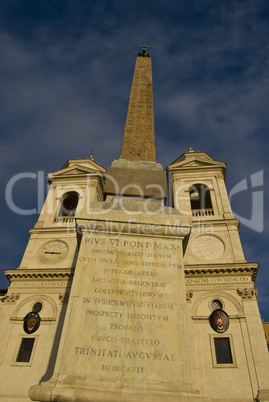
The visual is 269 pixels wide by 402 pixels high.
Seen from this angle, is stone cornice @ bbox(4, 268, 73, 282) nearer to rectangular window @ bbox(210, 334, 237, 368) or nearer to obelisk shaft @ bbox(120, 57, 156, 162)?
rectangular window @ bbox(210, 334, 237, 368)

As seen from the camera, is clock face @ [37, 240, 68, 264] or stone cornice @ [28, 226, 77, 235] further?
stone cornice @ [28, 226, 77, 235]

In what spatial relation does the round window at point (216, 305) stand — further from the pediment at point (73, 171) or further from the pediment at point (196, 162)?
the pediment at point (73, 171)

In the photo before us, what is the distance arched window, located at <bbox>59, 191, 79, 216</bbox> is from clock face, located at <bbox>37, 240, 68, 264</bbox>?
11.7 ft

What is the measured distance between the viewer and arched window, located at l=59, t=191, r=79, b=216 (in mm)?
25719

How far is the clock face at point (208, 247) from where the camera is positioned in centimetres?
2048

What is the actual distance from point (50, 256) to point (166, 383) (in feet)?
60.4

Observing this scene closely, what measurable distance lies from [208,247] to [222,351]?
6.50 metres

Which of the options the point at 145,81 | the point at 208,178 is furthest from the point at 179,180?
the point at 145,81

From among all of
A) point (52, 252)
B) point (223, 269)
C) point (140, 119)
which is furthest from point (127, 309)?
point (52, 252)

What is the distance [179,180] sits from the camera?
83.3 feet

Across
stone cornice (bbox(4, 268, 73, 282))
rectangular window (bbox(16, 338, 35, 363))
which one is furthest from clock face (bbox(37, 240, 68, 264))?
rectangular window (bbox(16, 338, 35, 363))

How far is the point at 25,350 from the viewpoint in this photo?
17312mm

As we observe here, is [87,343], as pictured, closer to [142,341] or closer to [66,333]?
[66,333]

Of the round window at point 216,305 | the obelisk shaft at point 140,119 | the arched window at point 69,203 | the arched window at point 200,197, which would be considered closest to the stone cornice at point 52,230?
the arched window at point 69,203
